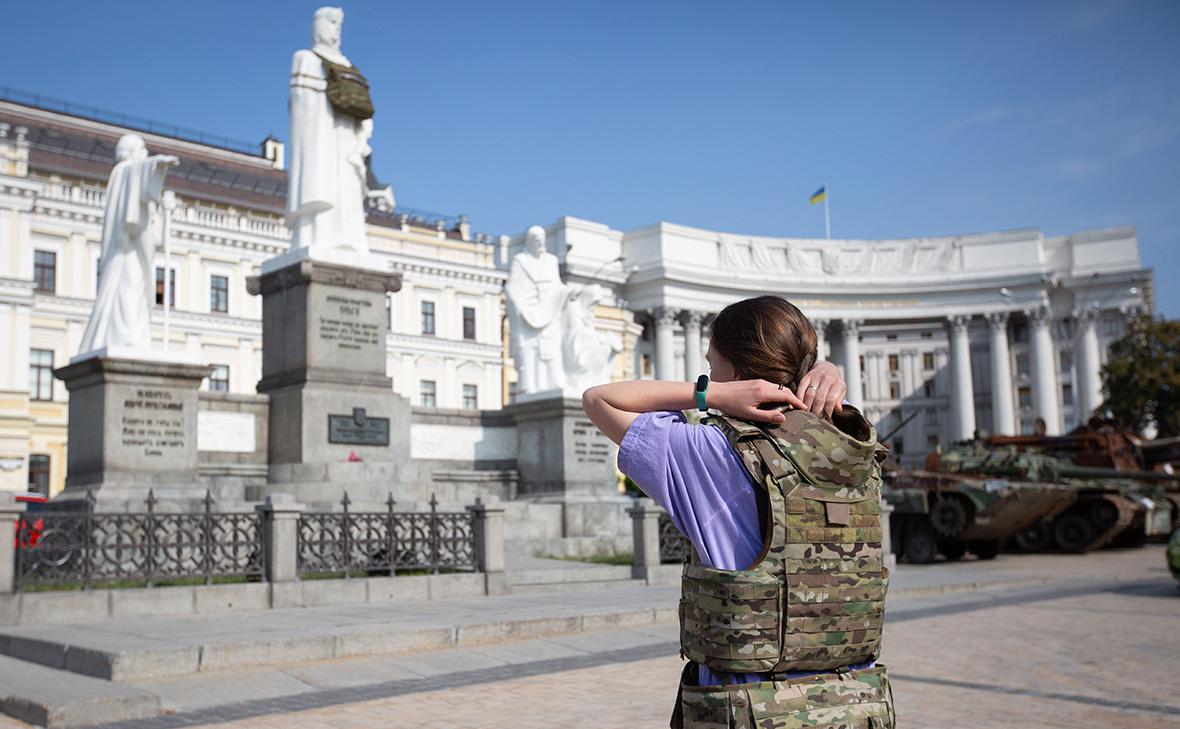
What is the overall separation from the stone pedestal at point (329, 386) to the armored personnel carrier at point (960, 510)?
12736mm

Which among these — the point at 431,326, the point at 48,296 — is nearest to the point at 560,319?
the point at 48,296

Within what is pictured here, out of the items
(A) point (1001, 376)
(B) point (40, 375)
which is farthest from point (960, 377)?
(B) point (40, 375)

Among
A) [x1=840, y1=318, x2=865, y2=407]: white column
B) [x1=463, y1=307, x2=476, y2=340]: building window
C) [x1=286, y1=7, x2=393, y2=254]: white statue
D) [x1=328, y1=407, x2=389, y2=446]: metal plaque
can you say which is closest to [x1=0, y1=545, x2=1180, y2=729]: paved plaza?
[x1=328, y1=407, x2=389, y2=446]: metal plaque

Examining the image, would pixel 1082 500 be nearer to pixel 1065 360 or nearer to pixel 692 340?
pixel 692 340

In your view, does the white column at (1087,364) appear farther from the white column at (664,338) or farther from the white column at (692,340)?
the white column at (664,338)

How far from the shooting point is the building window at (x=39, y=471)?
4366 centimetres

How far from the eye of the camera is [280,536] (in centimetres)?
1114

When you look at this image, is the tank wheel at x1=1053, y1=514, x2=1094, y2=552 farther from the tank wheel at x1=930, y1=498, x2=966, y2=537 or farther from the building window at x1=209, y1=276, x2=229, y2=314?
the building window at x1=209, y1=276, x2=229, y2=314

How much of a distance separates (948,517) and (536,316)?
10.8 metres

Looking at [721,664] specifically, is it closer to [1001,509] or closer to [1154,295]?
[1001,509]

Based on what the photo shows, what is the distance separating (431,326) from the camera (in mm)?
57906

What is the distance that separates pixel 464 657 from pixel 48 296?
42395 millimetres

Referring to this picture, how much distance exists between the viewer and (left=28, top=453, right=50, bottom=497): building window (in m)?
43.7

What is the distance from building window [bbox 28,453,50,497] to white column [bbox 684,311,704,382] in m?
44.0
